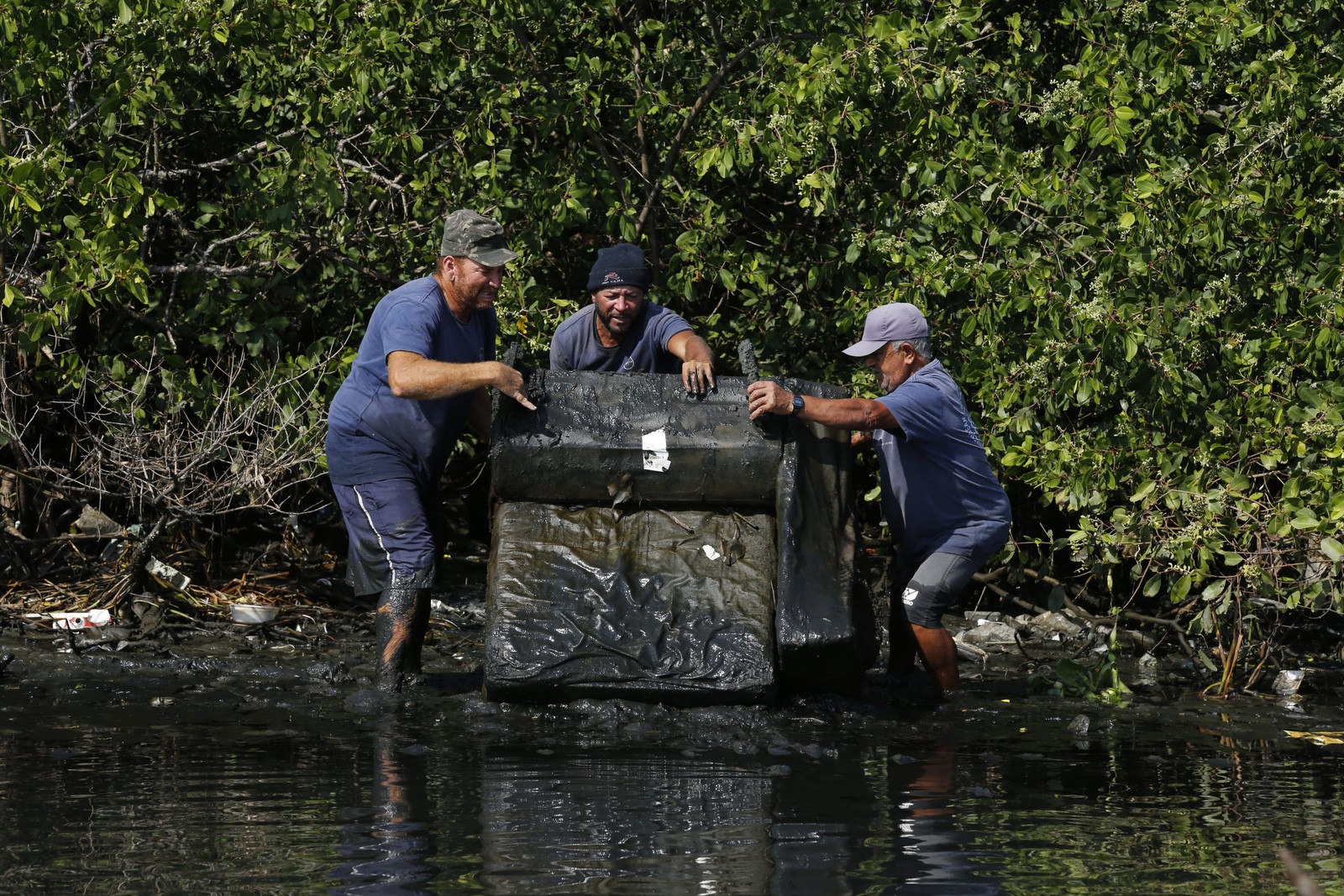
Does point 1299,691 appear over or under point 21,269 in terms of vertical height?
under

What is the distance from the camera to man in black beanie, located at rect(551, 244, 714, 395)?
652 cm

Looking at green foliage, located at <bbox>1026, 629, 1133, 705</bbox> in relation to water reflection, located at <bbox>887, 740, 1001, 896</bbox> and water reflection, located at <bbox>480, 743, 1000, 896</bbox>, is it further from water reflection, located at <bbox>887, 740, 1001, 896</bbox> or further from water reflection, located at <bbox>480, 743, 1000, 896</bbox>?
water reflection, located at <bbox>480, 743, 1000, 896</bbox>

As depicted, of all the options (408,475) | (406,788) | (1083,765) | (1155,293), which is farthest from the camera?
(1155,293)

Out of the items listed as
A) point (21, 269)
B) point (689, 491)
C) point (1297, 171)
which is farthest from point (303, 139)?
point (1297, 171)

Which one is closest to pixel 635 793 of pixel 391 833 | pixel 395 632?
pixel 391 833

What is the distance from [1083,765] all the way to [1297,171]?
2.99 m

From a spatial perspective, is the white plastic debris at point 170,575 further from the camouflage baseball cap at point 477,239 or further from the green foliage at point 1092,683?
the green foliage at point 1092,683

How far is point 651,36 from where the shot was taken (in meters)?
8.39

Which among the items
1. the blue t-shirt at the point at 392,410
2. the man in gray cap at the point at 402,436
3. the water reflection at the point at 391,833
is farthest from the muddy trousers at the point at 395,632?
the water reflection at the point at 391,833

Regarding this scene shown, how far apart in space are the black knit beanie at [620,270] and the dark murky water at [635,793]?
1.73 m

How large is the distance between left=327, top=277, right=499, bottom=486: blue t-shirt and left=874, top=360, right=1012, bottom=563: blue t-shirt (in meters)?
1.71

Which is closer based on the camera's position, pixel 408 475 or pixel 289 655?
pixel 408 475

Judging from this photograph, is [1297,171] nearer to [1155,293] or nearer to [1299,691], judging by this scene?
[1155,293]

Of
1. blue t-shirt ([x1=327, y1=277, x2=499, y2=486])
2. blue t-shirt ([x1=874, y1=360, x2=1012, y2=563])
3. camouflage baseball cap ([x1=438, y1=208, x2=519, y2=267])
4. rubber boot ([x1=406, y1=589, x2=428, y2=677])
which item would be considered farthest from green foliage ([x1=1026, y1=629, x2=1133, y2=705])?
camouflage baseball cap ([x1=438, y1=208, x2=519, y2=267])
